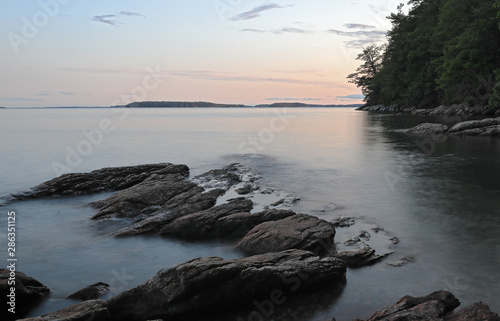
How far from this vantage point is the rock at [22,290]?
7844 mm

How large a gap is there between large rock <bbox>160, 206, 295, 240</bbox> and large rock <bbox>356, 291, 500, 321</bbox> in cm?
590

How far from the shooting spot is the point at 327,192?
18594mm

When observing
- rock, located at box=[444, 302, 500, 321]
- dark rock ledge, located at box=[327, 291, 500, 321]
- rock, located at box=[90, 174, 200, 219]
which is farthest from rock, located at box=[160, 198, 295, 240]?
rock, located at box=[444, 302, 500, 321]

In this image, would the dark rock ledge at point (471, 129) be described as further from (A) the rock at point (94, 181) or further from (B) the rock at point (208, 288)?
(B) the rock at point (208, 288)

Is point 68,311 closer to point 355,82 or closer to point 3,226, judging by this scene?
point 3,226

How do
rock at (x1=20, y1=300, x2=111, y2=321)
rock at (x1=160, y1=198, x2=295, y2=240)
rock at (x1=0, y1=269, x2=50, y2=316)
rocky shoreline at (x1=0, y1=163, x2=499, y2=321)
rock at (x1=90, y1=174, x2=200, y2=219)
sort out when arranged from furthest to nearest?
1. rock at (x1=90, y1=174, x2=200, y2=219)
2. rock at (x1=160, y1=198, x2=295, y2=240)
3. rock at (x1=0, y1=269, x2=50, y2=316)
4. rocky shoreline at (x1=0, y1=163, x2=499, y2=321)
5. rock at (x1=20, y1=300, x2=111, y2=321)

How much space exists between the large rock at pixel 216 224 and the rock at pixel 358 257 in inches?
123

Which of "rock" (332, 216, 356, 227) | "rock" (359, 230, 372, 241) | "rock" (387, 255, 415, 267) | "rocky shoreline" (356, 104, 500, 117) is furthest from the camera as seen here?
Result: "rocky shoreline" (356, 104, 500, 117)

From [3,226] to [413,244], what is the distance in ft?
44.4

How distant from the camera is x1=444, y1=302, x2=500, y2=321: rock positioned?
6393mm

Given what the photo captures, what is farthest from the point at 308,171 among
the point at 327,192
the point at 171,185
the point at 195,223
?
the point at 195,223

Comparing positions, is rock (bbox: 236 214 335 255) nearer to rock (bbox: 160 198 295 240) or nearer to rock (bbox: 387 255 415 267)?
rock (bbox: 160 198 295 240)

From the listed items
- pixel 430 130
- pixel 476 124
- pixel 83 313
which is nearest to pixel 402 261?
pixel 83 313

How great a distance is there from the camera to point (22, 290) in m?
8.10
